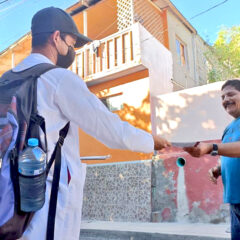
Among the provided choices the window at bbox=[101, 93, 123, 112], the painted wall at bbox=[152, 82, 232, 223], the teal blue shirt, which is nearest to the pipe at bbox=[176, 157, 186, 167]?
the painted wall at bbox=[152, 82, 232, 223]

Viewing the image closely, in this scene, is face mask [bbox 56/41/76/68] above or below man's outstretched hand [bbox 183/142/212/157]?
above

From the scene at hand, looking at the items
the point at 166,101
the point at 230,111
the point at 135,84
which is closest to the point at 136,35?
the point at 135,84

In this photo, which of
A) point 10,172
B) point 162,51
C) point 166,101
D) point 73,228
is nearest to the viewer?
point 10,172

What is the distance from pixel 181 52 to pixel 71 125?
36.6 feet

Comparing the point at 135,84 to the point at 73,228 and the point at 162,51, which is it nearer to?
the point at 162,51

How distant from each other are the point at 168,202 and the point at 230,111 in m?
4.67

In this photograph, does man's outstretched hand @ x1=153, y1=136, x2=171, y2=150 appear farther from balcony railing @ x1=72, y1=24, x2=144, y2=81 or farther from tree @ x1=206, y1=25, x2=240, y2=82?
tree @ x1=206, y1=25, x2=240, y2=82

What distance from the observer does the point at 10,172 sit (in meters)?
1.01

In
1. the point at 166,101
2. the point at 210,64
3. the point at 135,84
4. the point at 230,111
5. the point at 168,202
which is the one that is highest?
the point at 210,64

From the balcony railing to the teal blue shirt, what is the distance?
5586 mm

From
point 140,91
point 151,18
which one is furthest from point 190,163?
point 151,18

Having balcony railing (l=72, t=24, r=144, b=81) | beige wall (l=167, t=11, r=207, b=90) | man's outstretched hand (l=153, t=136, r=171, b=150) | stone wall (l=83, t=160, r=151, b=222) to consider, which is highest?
beige wall (l=167, t=11, r=207, b=90)

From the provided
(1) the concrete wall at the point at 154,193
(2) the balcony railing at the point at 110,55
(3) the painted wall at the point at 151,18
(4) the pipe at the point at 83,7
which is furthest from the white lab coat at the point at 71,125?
(4) the pipe at the point at 83,7

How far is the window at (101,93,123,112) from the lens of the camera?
324 inches
